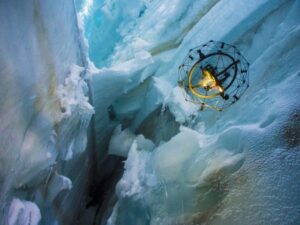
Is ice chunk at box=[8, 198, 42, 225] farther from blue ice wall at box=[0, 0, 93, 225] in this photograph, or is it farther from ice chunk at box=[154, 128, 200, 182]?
ice chunk at box=[154, 128, 200, 182]

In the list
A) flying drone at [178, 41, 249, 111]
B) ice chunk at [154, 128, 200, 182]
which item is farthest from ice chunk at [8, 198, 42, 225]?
flying drone at [178, 41, 249, 111]

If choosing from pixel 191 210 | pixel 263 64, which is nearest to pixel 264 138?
pixel 191 210

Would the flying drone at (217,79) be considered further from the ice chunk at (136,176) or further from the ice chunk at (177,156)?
the ice chunk at (136,176)

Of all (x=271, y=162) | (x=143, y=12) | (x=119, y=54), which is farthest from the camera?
(x=143, y=12)

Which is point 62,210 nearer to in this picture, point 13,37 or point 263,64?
point 13,37

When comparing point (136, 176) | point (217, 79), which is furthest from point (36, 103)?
point (136, 176)

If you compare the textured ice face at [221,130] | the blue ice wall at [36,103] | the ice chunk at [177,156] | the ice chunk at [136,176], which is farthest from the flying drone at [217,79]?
the blue ice wall at [36,103]
